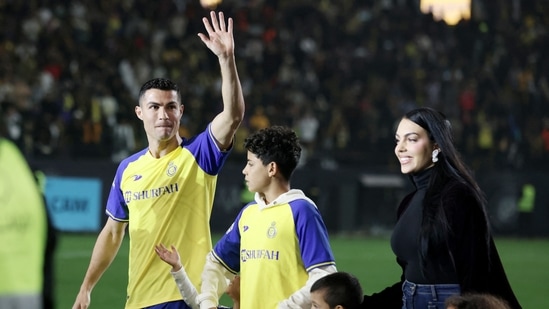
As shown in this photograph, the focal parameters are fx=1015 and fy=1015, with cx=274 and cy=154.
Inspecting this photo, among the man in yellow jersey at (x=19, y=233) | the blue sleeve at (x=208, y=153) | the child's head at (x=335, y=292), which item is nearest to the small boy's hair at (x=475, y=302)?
the child's head at (x=335, y=292)

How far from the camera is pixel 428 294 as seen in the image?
4.80 m

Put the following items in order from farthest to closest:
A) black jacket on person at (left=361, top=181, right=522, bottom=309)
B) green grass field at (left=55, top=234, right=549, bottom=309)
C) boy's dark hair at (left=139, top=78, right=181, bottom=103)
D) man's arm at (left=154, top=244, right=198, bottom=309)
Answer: green grass field at (left=55, top=234, right=549, bottom=309) → boy's dark hair at (left=139, top=78, right=181, bottom=103) → man's arm at (left=154, top=244, right=198, bottom=309) → black jacket on person at (left=361, top=181, right=522, bottom=309)

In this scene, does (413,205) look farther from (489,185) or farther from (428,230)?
(489,185)

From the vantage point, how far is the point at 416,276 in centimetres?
487

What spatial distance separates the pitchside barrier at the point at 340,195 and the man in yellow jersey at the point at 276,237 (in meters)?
15.0

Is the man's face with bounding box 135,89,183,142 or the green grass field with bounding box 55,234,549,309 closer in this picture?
the man's face with bounding box 135,89,183,142

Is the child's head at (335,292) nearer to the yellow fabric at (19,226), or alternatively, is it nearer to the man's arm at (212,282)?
the man's arm at (212,282)

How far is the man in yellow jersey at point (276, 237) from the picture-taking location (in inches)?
208

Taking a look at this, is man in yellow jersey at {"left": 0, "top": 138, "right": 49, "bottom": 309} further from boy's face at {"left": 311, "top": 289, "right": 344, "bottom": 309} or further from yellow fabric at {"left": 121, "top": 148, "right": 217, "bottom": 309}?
yellow fabric at {"left": 121, "top": 148, "right": 217, "bottom": 309}

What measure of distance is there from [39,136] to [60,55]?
3685mm

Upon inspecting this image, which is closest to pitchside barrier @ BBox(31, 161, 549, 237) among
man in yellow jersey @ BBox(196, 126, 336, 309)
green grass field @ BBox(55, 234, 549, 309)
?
green grass field @ BBox(55, 234, 549, 309)

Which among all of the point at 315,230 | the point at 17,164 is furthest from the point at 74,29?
the point at 17,164

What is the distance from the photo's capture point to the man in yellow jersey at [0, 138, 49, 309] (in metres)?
2.40

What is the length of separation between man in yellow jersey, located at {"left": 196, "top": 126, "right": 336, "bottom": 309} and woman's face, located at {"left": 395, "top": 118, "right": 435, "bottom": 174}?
0.62m
